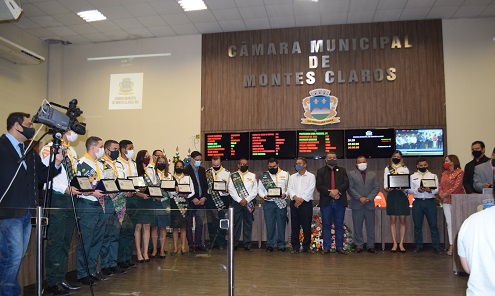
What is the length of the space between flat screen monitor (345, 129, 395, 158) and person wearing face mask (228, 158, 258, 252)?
2169mm

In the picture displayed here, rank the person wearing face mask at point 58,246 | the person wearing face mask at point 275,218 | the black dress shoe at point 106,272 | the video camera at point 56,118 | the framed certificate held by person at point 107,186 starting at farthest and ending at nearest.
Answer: the person wearing face mask at point 275,218, the framed certificate held by person at point 107,186, the black dress shoe at point 106,272, the person wearing face mask at point 58,246, the video camera at point 56,118

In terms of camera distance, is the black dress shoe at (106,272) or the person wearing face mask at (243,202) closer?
the black dress shoe at (106,272)

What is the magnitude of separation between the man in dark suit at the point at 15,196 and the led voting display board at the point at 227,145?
16.2ft

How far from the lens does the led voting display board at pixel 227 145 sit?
8578mm

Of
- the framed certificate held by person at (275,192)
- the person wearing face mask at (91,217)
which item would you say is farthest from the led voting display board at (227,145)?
the person wearing face mask at (91,217)

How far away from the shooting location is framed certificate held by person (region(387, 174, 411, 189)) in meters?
6.98

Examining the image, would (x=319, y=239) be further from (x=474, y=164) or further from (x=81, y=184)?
(x=81, y=184)

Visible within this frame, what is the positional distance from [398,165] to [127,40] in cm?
686

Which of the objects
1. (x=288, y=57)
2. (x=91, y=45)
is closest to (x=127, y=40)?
(x=91, y=45)

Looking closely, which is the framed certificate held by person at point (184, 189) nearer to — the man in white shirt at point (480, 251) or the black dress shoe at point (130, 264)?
the black dress shoe at point (130, 264)

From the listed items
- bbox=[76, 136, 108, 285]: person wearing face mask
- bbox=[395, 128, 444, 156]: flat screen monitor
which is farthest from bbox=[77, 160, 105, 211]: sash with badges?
bbox=[395, 128, 444, 156]: flat screen monitor

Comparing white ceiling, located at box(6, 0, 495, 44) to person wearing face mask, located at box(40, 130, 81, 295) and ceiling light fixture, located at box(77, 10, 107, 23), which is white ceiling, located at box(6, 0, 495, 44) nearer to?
ceiling light fixture, located at box(77, 10, 107, 23)

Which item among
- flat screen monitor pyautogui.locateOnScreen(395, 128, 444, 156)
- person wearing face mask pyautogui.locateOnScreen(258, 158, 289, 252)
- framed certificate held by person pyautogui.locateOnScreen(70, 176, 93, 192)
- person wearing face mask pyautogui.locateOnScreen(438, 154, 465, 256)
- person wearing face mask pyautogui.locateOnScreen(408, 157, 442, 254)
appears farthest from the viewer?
flat screen monitor pyautogui.locateOnScreen(395, 128, 444, 156)

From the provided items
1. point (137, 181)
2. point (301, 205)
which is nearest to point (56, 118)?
point (137, 181)
